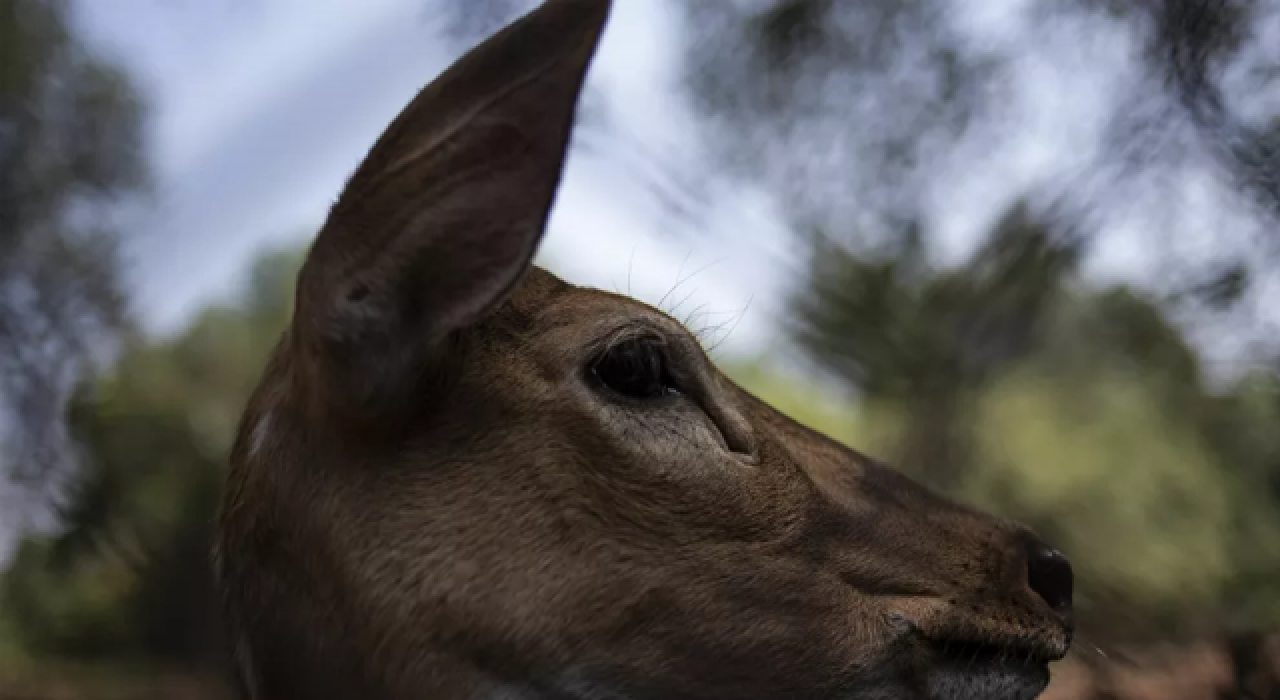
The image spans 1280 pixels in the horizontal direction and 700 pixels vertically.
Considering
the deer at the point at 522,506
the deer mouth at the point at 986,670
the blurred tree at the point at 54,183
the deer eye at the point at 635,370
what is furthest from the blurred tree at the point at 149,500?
the deer mouth at the point at 986,670

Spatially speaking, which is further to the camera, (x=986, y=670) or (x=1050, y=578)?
(x=1050, y=578)

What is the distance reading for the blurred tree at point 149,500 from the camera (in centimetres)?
380

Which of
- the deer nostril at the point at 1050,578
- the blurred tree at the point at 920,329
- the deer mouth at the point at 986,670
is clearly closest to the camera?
the deer mouth at the point at 986,670

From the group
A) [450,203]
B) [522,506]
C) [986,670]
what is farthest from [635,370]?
[986,670]

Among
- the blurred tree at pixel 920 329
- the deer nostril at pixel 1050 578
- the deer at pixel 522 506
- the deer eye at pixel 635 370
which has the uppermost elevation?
the blurred tree at pixel 920 329

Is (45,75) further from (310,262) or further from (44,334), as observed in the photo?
(310,262)

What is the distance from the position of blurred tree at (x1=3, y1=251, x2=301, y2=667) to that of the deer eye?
2155 mm

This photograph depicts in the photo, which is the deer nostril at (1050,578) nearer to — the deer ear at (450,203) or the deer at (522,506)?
the deer at (522,506)

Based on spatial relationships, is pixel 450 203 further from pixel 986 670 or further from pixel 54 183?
pixel 54 183

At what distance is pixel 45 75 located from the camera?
15.0 ft

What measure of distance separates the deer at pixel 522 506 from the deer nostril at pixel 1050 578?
36 mm

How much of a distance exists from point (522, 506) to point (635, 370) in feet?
0.99

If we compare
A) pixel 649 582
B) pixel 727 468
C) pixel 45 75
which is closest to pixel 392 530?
pixel 649 582

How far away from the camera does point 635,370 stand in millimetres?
1756
